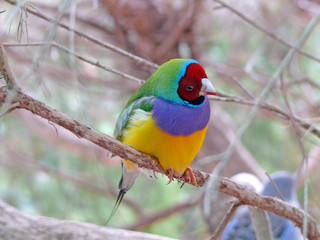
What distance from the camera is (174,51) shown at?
9.66 feet

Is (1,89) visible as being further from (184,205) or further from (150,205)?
(150,205)

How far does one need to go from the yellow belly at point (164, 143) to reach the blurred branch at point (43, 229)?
30cm

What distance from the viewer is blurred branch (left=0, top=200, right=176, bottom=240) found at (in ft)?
4.37

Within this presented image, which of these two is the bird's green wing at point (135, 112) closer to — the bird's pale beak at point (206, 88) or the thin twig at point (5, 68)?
the bird's pale beak at point (206, 88)

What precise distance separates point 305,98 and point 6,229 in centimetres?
290

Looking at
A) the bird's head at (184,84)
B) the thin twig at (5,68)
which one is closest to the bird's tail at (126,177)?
the bird's head at (184,84)

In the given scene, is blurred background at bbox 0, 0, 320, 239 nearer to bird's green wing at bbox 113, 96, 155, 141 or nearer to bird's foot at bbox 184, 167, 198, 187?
bird's green wing at bbox 113, 96, 155, 141

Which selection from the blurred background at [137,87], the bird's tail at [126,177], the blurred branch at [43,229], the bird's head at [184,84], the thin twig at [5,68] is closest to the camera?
the thin twig at [5,68]

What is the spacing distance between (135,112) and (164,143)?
0.52 feet

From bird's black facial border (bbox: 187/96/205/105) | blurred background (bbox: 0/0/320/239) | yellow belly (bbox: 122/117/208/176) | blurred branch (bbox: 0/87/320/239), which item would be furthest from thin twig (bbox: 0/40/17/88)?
blurred background (bbox: 0/0/320/239)

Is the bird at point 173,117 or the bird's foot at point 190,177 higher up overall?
the bird at point 173,117

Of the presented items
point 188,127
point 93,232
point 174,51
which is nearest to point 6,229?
point 93,232

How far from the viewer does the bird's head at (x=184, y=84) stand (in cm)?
143

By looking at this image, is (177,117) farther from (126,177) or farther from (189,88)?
(126,177)
